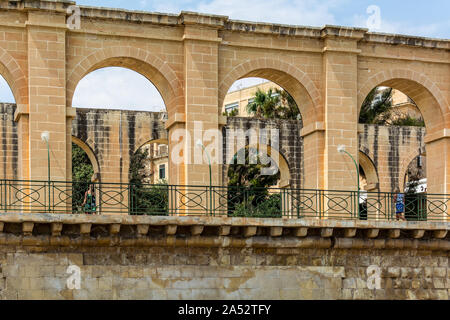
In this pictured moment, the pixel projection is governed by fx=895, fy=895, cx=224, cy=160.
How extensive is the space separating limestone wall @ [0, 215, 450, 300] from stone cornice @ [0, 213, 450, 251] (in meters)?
0.02

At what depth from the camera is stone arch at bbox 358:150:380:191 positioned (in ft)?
120

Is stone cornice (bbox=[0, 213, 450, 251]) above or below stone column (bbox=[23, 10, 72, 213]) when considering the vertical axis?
below

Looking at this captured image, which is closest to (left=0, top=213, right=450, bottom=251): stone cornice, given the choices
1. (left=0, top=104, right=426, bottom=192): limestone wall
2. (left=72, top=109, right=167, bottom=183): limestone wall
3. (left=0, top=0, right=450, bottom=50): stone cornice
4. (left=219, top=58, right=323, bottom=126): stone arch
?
(left=219, top=58, right=323, bottom=126): stone arch

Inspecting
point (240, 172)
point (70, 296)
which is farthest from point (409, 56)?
point (240, 172)

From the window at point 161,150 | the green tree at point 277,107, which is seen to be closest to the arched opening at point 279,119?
the green tree at point 277,107

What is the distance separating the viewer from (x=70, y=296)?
20.5 m

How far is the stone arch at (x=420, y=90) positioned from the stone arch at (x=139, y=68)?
5408 mm

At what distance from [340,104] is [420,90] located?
292cm

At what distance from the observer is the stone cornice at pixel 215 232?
20.3 meters

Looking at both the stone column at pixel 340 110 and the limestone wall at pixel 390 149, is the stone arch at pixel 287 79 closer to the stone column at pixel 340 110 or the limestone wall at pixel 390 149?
the stone column at pixel 340 110

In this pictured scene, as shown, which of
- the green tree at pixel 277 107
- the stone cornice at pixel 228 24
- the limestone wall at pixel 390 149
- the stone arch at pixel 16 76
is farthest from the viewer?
the green tree at pixel 277 107

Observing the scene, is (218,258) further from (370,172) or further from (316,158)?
(370,172)

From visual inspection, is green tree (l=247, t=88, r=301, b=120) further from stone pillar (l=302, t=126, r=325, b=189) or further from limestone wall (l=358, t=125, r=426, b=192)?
stone pillar (l=302, t=126, r=325, b=189)

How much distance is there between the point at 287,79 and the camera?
25328 millimetres
